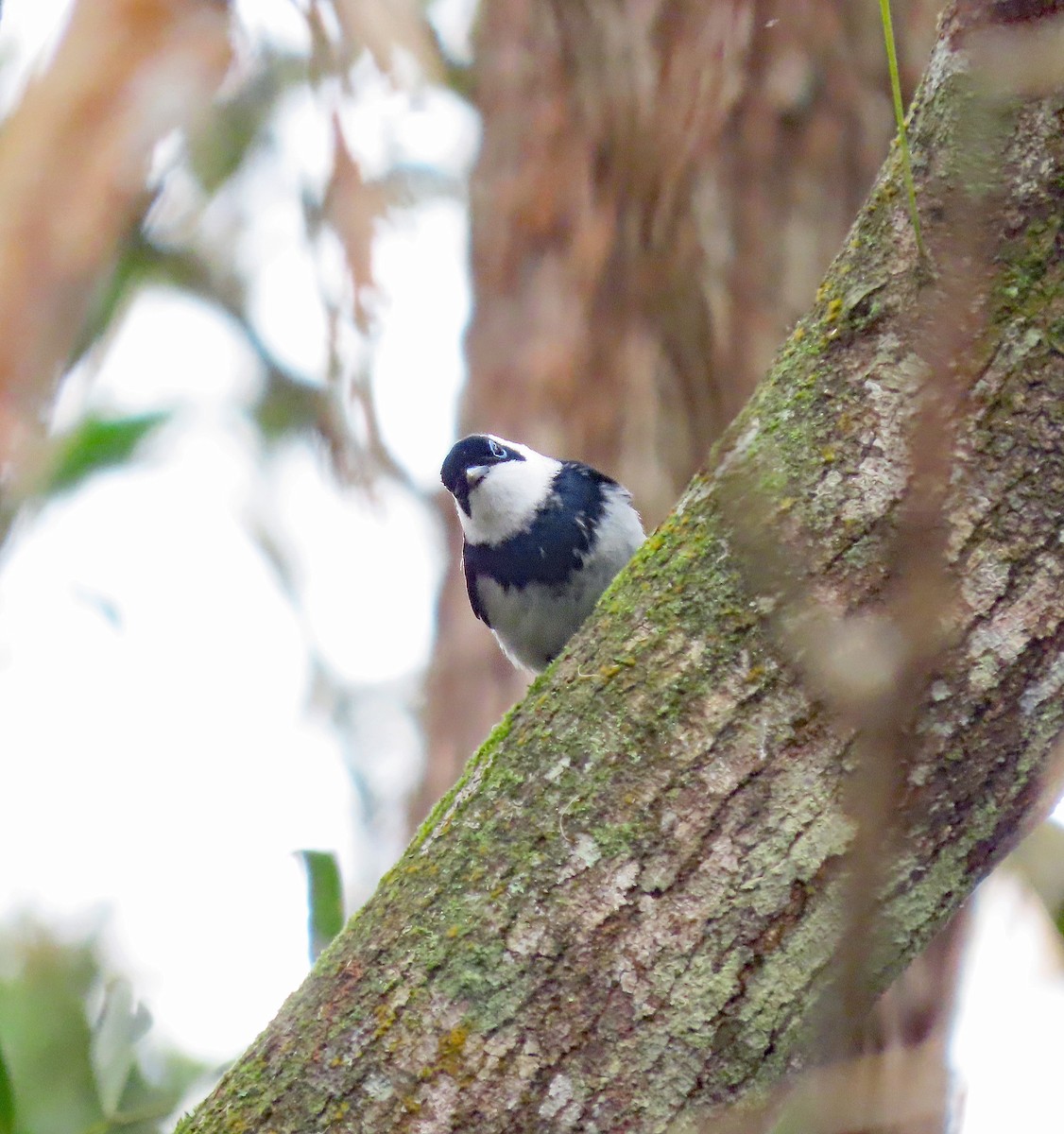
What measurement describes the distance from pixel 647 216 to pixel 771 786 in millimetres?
2539

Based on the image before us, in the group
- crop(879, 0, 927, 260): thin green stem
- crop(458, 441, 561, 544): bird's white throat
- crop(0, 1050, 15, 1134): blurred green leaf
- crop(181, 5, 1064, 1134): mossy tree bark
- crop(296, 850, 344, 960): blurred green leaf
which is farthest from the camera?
crop(458, 441, 561, 544): bird's white throat

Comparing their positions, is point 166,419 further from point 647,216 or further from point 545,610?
point 647,216

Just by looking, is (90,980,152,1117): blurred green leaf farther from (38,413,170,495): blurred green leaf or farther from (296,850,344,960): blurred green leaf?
(38,413,170,495): blurred green leaf

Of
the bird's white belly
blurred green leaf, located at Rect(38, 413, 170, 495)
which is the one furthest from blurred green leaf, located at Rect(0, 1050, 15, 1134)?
the bird's white belly

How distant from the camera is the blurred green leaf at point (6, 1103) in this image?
2.36 metres

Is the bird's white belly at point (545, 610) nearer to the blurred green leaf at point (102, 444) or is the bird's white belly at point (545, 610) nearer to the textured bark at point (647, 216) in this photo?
the textured bark at point (647, 216)

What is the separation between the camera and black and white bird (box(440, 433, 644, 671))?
3568 mm

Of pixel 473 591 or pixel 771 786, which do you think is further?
pixel 473 591

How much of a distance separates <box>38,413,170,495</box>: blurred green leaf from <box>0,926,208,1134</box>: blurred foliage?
3.49 ft

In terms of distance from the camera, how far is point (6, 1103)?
2.37 m

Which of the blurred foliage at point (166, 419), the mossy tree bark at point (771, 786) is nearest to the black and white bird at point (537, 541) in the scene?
the blurred foliage at point (166, 419)

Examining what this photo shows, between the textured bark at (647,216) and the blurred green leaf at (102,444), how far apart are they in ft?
5.01

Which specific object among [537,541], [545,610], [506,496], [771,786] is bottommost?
[771,786]

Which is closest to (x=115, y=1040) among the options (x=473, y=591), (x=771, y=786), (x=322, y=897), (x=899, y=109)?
(x=322, y=897)
